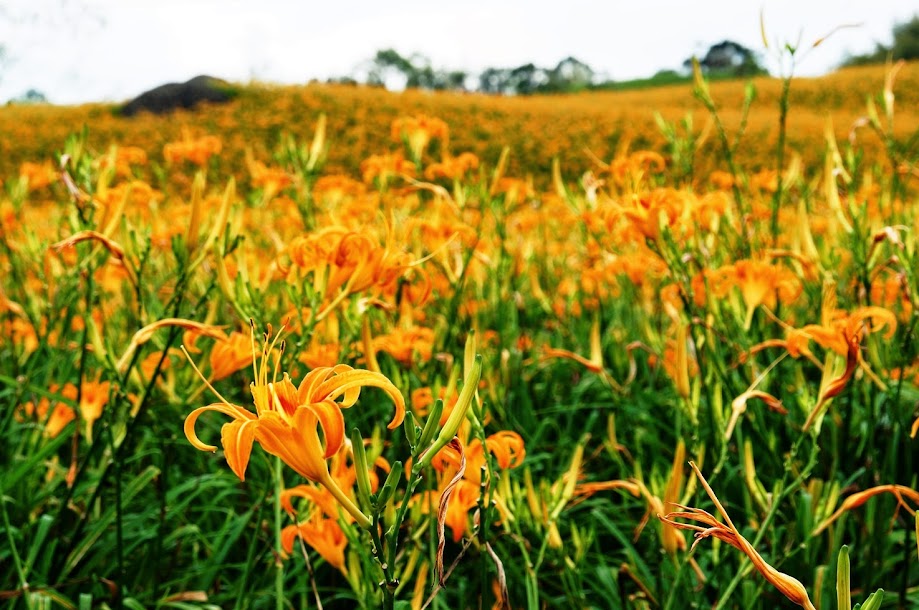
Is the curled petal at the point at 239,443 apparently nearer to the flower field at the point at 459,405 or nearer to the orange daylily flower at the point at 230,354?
the flower field at the point at 459,405

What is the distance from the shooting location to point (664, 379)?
229cm

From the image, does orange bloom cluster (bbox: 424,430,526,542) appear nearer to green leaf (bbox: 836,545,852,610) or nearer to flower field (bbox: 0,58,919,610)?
flower field (bbox: 0,58,919,610)

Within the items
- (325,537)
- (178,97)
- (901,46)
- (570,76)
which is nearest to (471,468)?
(325,537)

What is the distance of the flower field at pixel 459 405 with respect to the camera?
0.90m

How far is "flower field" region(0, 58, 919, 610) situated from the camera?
0.90 m

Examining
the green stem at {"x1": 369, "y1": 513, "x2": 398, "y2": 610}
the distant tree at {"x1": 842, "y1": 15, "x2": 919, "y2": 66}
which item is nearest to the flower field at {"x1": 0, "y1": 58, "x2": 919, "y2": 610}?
the green stem at {"x1": 369, "y1": 513, "x2": 398, "y2": 610}

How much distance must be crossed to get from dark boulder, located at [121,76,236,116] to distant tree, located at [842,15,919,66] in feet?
107

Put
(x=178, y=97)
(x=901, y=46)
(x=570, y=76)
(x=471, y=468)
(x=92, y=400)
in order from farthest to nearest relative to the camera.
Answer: (x=570, y=76)
(x=901, y=46)
(x=178, y=97)
(x=92, y=400)
(x=471, y=468)

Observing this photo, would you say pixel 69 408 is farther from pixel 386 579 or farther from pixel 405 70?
pixel 405 70

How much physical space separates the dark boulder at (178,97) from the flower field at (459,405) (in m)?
16.5

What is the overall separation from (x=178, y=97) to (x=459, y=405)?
19.7 m

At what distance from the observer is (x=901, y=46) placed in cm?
3619

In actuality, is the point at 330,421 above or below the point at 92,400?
above

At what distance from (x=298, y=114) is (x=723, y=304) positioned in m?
16.7
